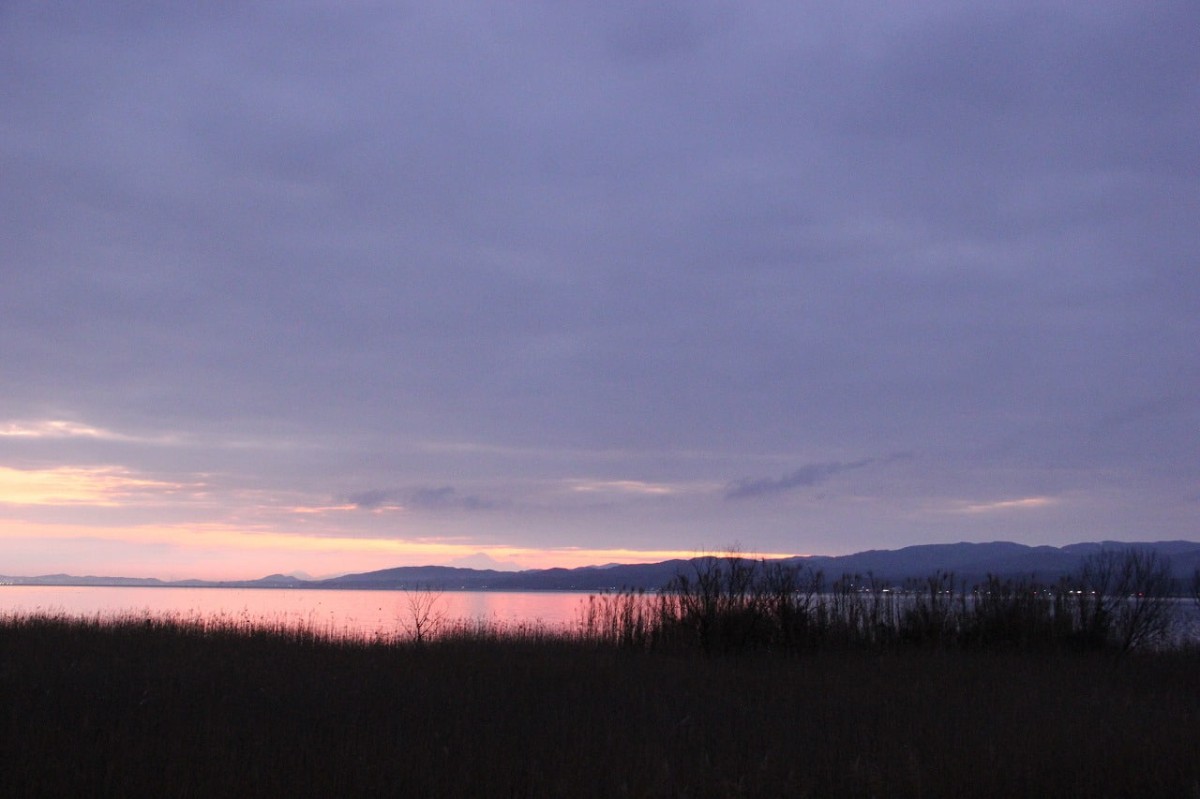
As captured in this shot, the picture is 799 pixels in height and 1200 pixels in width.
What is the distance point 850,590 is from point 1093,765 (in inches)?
612

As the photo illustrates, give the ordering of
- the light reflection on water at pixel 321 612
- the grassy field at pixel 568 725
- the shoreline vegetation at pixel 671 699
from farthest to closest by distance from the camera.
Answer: the light reflection on water at pixel 321 612, the shoreline vegetation at pixel 671 699, the grassy field at pixel 568 725

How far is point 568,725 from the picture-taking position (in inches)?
484

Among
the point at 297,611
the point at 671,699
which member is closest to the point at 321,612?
the point at 297,611

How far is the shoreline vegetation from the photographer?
9.41 metres

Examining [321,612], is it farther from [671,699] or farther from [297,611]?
[671,699]

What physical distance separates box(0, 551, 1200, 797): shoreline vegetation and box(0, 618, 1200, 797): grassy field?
5 centimetres

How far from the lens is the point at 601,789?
30.2 ft

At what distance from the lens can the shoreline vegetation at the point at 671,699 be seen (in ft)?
30.9

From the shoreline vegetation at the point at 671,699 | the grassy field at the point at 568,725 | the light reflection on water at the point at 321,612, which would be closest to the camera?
the grassy field at the point at 568,725

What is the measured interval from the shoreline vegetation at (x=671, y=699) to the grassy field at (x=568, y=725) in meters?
0.05

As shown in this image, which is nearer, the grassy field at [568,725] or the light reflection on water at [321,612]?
the grassy field at [568,725]

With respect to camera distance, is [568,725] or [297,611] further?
[297,611]

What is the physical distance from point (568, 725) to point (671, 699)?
9.30ft

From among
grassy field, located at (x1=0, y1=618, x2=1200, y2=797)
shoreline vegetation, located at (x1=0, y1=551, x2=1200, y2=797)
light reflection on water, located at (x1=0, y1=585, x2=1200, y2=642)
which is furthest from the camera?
light reflection on water, located at (x1=0, y1=585, x2=1200, y2=642)
